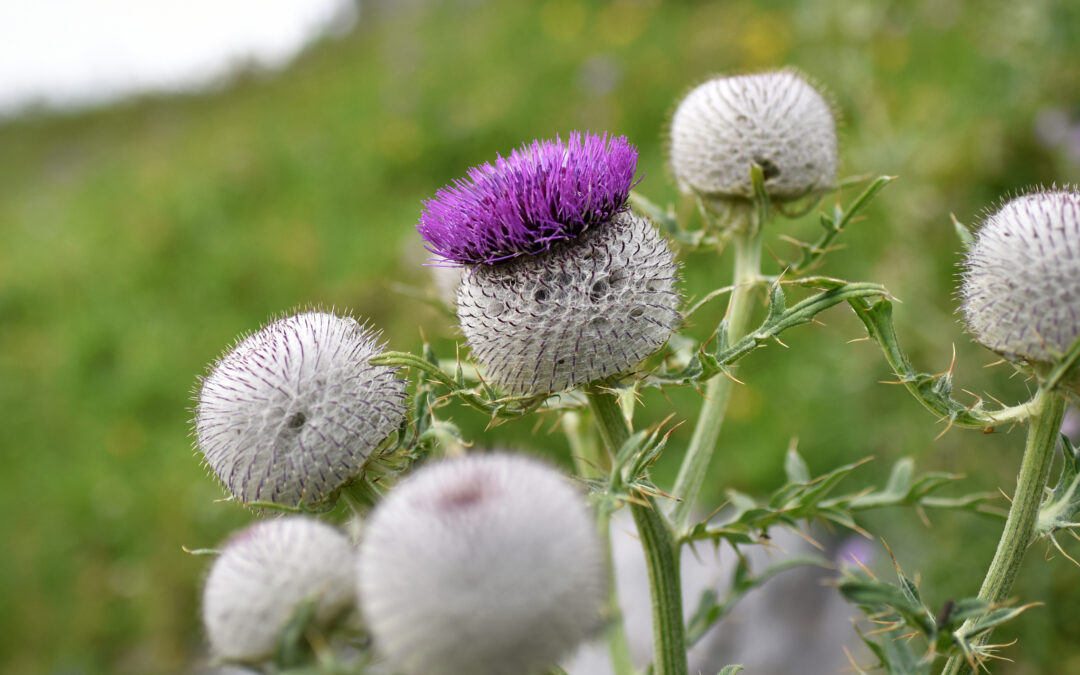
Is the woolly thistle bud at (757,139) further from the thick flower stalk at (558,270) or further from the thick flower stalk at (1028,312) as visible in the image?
the thick flower stalk at (1028,312)

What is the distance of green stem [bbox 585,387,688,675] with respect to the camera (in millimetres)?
2455

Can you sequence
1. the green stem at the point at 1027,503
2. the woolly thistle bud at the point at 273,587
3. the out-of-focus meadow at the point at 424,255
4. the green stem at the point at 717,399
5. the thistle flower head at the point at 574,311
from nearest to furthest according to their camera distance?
the woolly thistle bud at the point at 273,587, the green stem at the point at 1027,503, the thistle flower head at the point at 574,311, the green stem at the point at 717,399, the out-of-focus meadow at the point at 424,255

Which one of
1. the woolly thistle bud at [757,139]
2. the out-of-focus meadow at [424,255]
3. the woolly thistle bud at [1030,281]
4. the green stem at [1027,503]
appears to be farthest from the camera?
the out-of-focus meadow at [424,255]

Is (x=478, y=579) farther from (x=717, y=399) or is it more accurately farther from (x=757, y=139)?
(x=757, y=139)

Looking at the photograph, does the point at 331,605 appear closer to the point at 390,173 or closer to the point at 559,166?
the point at 559,166

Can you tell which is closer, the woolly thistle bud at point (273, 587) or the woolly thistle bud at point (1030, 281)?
the woolly thistle bud at point (273, 587)

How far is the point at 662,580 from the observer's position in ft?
8.21

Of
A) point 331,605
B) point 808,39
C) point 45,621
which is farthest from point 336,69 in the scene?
point 331,605

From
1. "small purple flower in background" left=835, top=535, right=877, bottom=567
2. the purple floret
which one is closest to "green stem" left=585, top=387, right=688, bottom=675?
the purple floret

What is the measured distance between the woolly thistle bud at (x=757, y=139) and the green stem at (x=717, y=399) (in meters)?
0.21

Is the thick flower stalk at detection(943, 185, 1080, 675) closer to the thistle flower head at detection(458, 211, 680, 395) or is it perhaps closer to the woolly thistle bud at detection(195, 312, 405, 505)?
the thistle flower head at detection(458, 211, 680, 395)

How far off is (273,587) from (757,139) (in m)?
2.27

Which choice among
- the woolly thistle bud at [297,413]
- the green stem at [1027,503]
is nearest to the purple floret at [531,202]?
the woolly thistle bud at [297,413]

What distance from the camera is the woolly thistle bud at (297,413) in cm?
227
